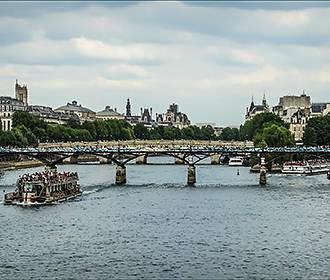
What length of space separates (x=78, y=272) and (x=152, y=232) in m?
12.1

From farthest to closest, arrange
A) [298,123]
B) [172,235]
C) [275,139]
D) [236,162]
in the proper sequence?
[298,123]
[236,162]
[275,139]
[172,235]

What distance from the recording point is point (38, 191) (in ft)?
226

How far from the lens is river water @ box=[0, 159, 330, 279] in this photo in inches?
1635

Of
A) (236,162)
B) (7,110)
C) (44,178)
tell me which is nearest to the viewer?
(44,178)

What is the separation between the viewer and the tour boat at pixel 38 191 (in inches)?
2641

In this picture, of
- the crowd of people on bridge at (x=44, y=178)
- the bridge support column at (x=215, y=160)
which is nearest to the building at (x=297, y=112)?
the bridge support column at (x=215, y=160)

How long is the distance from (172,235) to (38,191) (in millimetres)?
20770

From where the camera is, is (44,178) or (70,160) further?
(70,160)

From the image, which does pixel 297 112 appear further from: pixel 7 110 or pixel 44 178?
pixel 44 178

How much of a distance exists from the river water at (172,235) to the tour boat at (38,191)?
75.4 inches

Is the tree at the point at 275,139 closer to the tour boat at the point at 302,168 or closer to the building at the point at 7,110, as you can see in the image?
the tour boat at the point at 302,168

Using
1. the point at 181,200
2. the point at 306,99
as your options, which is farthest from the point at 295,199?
the point at 306,99

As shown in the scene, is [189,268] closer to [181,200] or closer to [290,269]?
[290,269]

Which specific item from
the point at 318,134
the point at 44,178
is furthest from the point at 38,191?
A: the point at 318,134
